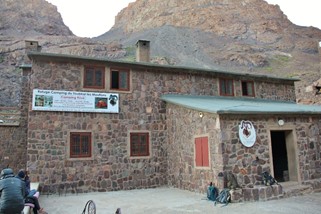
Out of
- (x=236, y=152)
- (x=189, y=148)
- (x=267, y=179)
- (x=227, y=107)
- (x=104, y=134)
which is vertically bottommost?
(x=267, y=179)

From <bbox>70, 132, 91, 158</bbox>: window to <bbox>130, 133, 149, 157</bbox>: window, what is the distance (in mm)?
1840

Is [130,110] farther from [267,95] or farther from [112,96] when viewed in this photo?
[267,95]

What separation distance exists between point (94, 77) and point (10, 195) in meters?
7.98

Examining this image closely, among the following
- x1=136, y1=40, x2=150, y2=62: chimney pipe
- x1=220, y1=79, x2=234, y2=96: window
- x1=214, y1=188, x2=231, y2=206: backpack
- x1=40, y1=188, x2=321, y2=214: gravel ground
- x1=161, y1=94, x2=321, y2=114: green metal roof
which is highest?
x1=136, y1=40, x2=150, y2=62: chimney pipe

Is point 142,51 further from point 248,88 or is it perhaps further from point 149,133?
point 248,88

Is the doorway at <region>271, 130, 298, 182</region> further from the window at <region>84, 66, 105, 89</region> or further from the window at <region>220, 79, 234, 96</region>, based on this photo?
the window at <region>84, 66, 105, 89</region>

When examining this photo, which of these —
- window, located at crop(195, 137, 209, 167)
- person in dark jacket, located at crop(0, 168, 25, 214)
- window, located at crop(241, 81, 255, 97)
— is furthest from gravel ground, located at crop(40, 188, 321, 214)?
window, located at crop(241, 81, 255, 97)

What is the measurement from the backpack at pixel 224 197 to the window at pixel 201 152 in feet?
4.72

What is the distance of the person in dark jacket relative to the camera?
16.1ft

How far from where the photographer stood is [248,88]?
1548 cm

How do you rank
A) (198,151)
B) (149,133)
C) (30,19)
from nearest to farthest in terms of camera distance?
1. (198,151)
2. (149,133)
3. (30,19)

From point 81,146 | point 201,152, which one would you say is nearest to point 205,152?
point 201,152

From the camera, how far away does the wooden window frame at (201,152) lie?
1043 centimetres

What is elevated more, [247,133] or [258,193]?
[247,133]
